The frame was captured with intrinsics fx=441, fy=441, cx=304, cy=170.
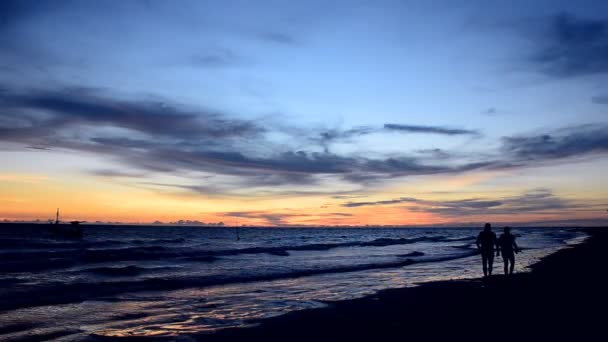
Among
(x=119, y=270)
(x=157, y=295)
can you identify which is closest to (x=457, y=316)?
(x=157, y=295)

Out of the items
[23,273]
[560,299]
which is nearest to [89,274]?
[23,273]

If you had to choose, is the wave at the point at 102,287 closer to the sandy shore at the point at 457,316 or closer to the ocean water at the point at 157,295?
the ocean water at the point at 157,295

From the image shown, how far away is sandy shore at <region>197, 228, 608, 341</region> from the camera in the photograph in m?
10.1

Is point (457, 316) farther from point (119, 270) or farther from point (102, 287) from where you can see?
point (119, 270)

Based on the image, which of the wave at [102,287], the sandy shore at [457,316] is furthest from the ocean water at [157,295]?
the sandy shore at [457,316]

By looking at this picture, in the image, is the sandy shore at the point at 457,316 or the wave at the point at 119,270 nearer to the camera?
the sandy shore at the point at 457,316

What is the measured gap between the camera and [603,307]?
41.5 feet

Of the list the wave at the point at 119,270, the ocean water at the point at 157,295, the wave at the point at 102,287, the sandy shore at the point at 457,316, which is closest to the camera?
the sandy shore at the point at 457,316

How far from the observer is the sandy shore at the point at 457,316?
33.1 feet

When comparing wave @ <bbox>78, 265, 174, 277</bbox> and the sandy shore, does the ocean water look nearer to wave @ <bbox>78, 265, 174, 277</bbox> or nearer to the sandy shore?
wave @ <bbox>78, 265, 174, 277</bbox>

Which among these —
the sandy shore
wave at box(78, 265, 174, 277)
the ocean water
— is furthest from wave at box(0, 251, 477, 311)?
the sandy shore

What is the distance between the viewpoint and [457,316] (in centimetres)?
1217

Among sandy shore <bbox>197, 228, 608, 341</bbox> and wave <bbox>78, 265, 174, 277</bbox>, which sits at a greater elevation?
sandy shore <bbox>197, 228, 608, 341</bbox>

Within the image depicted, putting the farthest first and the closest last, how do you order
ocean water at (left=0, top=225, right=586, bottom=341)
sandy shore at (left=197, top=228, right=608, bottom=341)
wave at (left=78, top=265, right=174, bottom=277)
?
wave at (left=78, top=265, right=174, bottom=277)
ocean water at (left=0, top=225, right=586, bottom=341)
sandy shore at (left=197, top=228, right=608, bottom=341)
